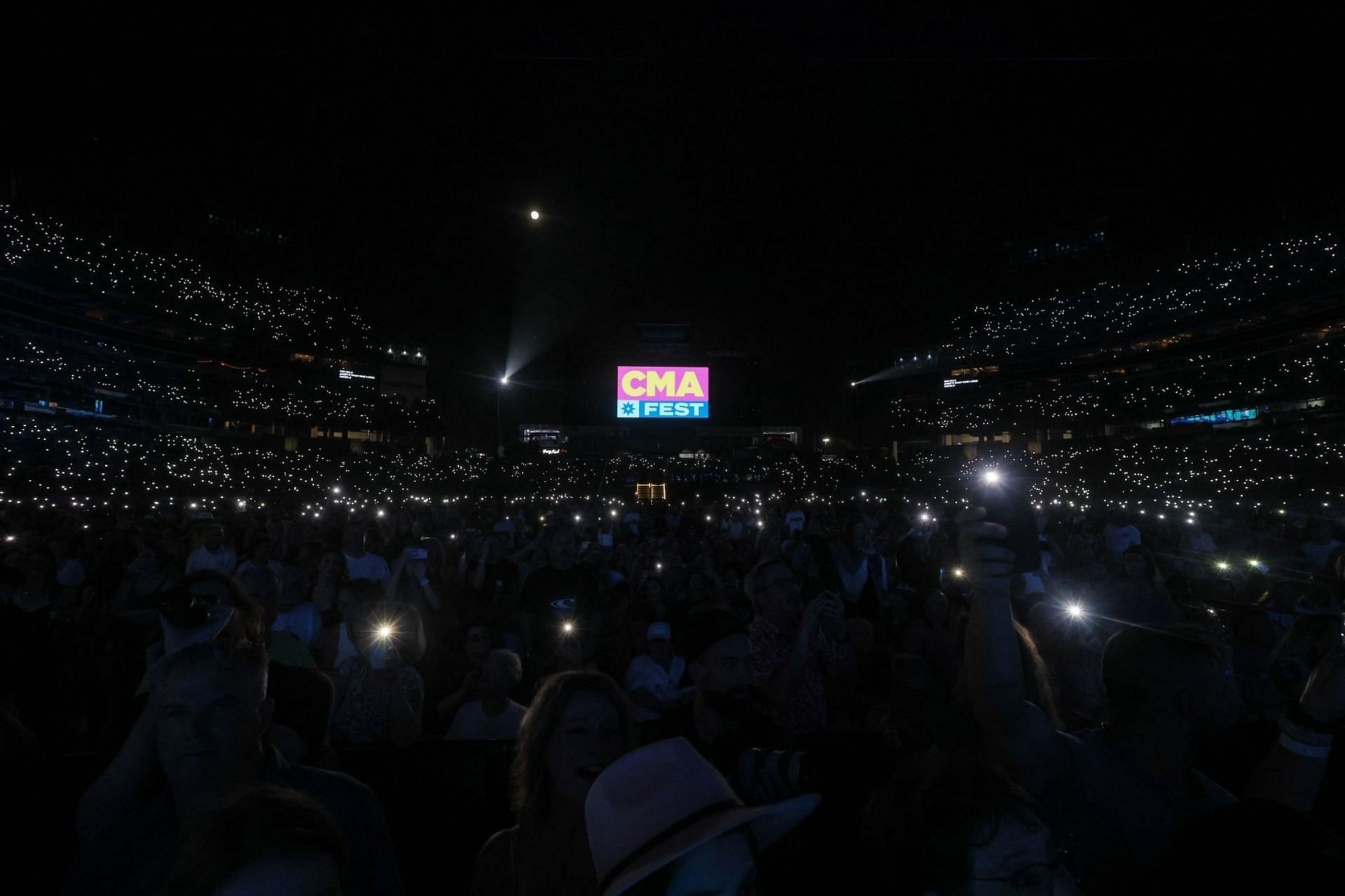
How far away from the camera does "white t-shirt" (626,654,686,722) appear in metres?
4.94

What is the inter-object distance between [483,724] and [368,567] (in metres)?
3.69

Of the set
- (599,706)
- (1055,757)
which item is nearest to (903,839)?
(1055,757)

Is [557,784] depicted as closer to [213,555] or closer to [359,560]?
[359,560]

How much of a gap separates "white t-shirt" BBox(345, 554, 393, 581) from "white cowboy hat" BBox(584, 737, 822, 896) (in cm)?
585

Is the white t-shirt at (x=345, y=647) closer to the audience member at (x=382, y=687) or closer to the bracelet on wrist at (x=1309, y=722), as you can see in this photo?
the audience member at (x=382, y=687)

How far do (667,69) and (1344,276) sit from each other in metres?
24.0

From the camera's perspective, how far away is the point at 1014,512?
2.01 m

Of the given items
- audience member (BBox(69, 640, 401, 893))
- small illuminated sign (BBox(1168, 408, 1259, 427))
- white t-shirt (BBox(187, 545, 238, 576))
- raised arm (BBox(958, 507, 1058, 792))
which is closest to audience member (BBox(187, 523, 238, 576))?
white t-shirt (BBox(187, 545, 238, 576))

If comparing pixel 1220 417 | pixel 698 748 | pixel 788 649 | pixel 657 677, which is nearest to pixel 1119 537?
pixel 657 677

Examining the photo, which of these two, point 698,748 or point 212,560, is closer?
point 698,748

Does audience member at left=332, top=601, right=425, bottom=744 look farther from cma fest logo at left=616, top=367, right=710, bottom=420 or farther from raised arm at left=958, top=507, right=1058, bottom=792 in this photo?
cma fest logo at left=616, top=367, right=710, bottom=420

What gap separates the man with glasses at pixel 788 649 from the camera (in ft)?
10.7

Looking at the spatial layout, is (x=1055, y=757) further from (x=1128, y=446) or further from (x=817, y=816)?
(x=1128, y=446)

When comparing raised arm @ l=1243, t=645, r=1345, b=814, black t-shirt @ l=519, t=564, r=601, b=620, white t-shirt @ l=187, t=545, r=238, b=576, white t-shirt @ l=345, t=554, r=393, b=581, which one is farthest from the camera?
white t-shirt @ l=187, t=545, r=238, b=576
